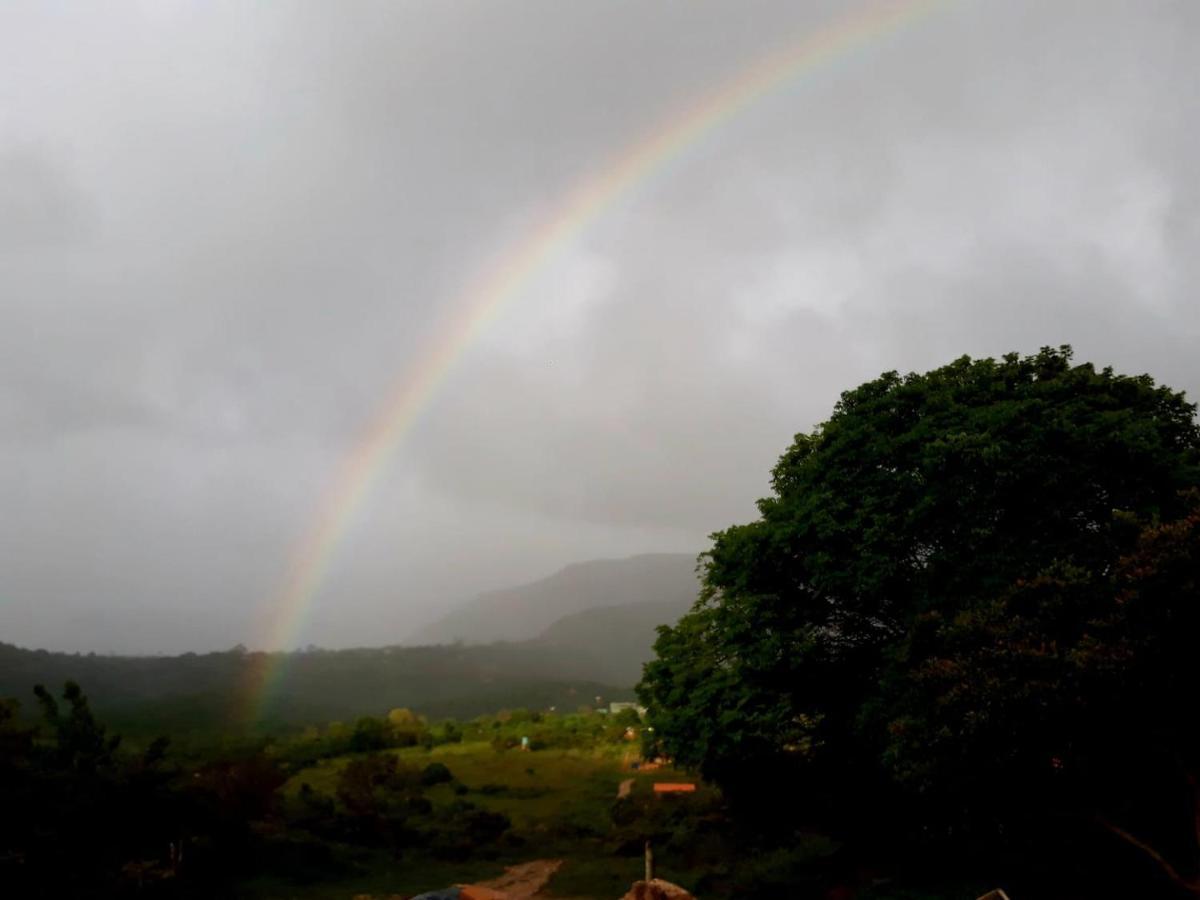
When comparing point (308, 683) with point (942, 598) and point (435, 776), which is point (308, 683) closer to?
point (435, 776)

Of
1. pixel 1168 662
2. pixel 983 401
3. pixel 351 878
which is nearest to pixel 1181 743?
pixel 1168 662

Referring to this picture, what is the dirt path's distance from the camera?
23178 millimetres

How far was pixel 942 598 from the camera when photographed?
17906mm

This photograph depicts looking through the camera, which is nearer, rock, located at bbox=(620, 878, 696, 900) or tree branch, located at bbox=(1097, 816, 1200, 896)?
tree branch, located at bbox=(1097, 816, 1200, 896)

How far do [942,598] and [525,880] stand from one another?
1654 centimetres

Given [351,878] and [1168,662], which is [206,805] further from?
[1168,662]

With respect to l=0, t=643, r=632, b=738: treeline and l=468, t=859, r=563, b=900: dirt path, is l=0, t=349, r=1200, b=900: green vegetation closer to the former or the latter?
l=468, t=859, r=563, b=900: dirt path

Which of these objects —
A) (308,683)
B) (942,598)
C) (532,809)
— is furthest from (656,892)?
(308,683)

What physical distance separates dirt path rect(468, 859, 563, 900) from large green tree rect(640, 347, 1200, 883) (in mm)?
6221

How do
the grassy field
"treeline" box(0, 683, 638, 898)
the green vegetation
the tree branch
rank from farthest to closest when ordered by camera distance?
the grassy field < "treeline" box(0, 683, 638, 898) < the green vegetation < the tree branch

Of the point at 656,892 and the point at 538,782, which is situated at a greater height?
the point at 656,892

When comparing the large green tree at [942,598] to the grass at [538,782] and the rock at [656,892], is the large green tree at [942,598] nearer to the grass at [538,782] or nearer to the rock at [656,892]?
the rock at [656,892]

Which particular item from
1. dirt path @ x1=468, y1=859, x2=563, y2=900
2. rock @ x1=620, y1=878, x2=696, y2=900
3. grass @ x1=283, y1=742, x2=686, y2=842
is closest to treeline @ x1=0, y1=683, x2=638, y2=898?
grass @ x1=283, y1=742, x2=686, y2=842

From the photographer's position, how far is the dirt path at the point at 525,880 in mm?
23178
